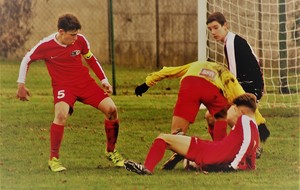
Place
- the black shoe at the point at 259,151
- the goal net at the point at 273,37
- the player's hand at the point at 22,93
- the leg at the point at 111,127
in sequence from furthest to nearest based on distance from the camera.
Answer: the goal net at the point at 273,37, the black shoe at the point at 259,151, the leg at the point at 111,127, the player's hand at the point at 22,93

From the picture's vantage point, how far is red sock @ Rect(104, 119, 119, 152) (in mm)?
7461

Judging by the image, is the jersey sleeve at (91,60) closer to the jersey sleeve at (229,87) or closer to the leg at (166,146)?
the leg at (166,146)

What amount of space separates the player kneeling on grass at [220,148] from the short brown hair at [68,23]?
987 mm

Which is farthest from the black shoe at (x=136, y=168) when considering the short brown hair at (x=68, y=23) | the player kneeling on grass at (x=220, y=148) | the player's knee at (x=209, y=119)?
the short brown hair at (x=68, y=23)

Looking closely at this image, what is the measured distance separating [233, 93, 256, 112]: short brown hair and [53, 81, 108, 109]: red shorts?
0.97 m

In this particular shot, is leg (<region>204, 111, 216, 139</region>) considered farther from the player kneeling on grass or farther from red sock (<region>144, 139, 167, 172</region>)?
red sock (<region>144, 139, 167, 172</region>)

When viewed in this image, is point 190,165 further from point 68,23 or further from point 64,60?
point 68,23

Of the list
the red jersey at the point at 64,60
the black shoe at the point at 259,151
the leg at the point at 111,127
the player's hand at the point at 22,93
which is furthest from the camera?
the black shoe at the point at 259,151

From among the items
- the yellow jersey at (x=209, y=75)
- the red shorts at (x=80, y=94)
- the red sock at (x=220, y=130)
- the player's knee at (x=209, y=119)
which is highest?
the yellow jersey at (x=209, y=75)

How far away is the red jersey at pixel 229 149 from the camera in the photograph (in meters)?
7.32

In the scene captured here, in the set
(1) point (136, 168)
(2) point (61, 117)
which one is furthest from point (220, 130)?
(2) point (61, 117)

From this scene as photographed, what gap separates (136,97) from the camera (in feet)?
24.7

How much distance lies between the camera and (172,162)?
7.38 metres

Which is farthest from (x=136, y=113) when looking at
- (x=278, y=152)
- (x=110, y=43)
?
(x=278, y=152)
